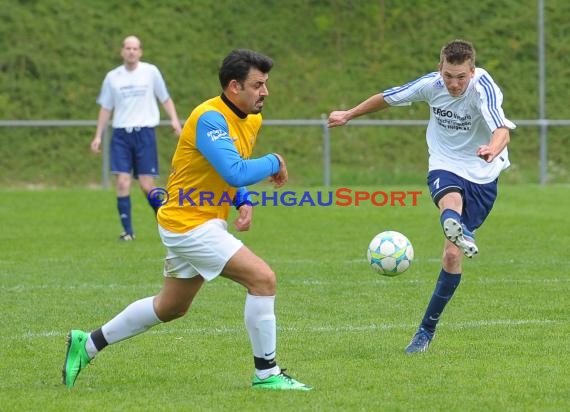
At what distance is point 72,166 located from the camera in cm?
2155

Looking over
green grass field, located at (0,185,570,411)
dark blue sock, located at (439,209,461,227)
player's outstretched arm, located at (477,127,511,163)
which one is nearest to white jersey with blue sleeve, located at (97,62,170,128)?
green grass field, located at (0,185,570,411)

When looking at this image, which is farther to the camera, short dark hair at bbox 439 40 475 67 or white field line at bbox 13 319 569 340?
white field line at bbox 13 319 569 340

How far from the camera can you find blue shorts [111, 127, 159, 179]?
45.1ft

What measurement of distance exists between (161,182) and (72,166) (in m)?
1.70

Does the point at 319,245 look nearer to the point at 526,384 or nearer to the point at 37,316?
the point at 37,316

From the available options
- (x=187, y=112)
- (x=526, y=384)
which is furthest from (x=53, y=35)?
(x=526, y=384)

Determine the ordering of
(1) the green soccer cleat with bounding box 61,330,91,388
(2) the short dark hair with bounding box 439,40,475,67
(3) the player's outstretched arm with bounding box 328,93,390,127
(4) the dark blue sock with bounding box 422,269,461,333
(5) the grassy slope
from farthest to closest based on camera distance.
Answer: (5) the grassy slope, (3) the player's outstretched arm with bounding box 328,93,390,127, (4) the dark blue sock with bounding box 422,269,461,333, (2) the short dark hair with bounding box 439,40,475,67, (1) the green soccer cleat with bounding box 61,330,91,388

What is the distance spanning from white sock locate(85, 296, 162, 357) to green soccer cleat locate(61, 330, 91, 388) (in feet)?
0.11

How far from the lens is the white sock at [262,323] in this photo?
234 inches

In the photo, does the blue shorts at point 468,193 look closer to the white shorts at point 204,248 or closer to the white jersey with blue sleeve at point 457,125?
the white jersey with blue sleeve at point 457,125

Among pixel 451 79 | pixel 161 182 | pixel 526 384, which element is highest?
pixel 451 79

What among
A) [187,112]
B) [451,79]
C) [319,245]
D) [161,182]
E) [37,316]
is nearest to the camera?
[451,79]

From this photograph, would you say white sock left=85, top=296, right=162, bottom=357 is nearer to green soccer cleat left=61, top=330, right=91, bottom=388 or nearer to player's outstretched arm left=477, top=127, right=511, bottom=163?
green soccer cleat left=61, top=330, right=91, bottom=388

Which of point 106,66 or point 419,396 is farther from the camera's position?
point 106,66
